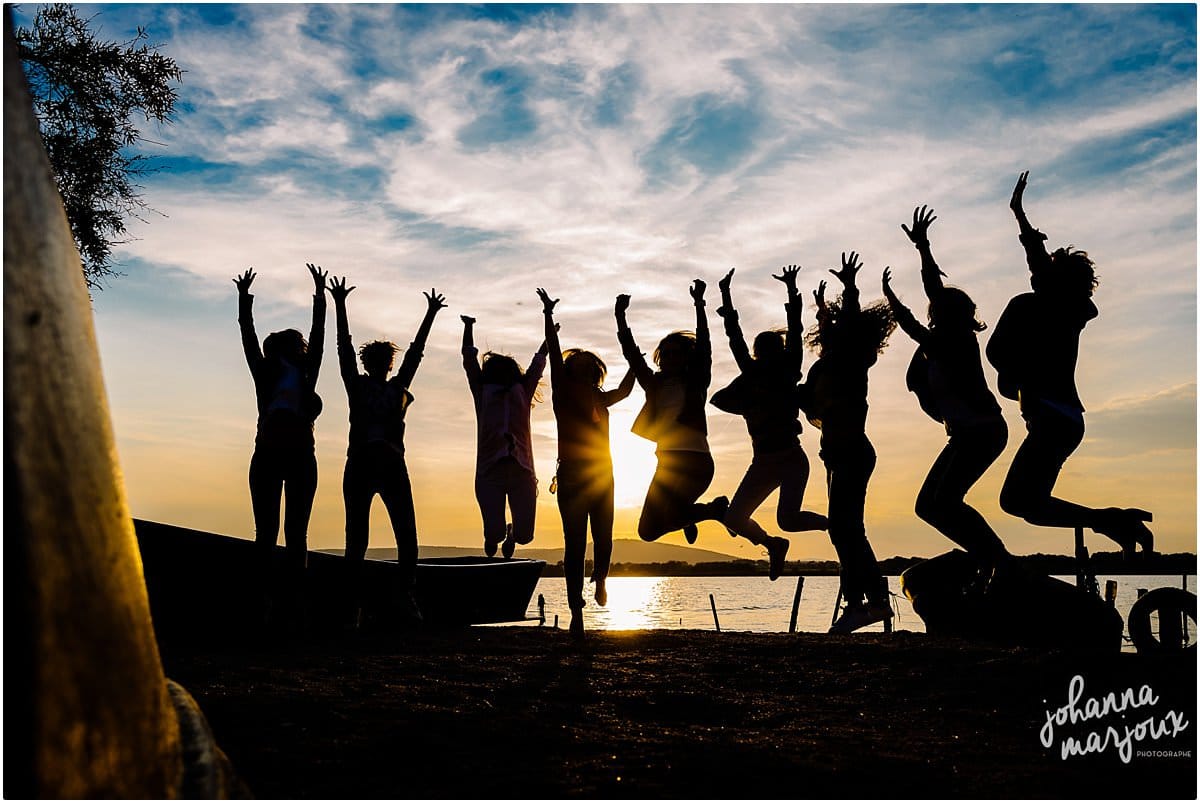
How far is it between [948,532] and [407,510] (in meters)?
4.56

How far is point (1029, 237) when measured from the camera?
626 cm

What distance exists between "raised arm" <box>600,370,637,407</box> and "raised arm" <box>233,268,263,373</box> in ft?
9.70

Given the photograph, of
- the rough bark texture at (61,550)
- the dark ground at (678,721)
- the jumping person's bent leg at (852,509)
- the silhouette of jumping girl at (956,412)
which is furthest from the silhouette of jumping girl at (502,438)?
the rough bark texture at (61,550)

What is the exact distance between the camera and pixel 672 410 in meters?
8.12

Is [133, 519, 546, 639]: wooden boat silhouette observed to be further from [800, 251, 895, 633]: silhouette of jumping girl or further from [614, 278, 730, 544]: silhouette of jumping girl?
[800, 251, 895, 633]: silhouette of jumping girl

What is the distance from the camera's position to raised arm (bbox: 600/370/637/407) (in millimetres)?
8062

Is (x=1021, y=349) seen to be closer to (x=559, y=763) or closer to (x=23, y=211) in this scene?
(x=559, y=763)

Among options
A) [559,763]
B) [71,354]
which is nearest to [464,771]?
[559,763]

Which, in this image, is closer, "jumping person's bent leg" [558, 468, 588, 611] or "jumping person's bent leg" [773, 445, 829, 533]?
"jumping person's bent leg" [558, 468, 588, 611]
